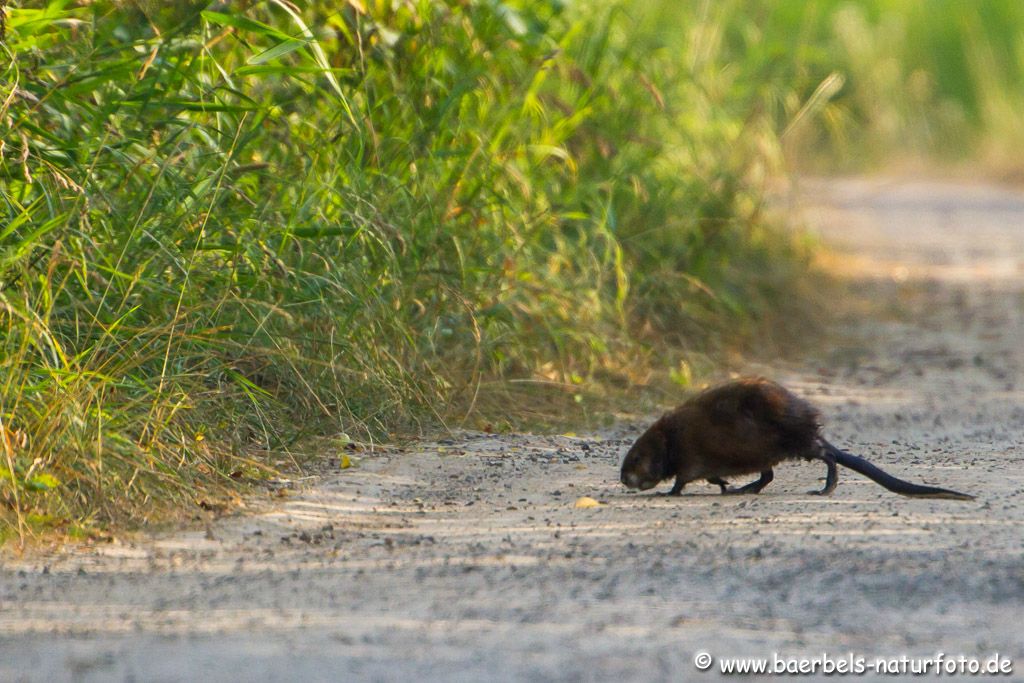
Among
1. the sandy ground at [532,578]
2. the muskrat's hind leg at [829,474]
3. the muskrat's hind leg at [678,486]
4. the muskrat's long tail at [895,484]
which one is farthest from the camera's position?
the muskrat's hind leg at [678,486]

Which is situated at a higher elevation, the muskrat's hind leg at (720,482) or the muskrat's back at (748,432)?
the muskrat's back at (748,432)

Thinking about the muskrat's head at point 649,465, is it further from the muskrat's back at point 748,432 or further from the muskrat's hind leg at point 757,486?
the muskrat's hind leg at point 757,486

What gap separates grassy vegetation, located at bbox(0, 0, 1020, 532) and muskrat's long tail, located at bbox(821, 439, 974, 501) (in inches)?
54.0

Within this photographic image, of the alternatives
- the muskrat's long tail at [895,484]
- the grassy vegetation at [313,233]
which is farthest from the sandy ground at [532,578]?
the grassy vegetation at [313,233]

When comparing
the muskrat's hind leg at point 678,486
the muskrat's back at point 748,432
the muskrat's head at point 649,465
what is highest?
the muskrat's back at point 748,432

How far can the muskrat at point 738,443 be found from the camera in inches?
155

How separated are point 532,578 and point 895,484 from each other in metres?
1.22

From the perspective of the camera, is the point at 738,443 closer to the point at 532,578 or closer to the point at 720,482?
the point at 720,482

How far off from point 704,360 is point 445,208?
4.89ft

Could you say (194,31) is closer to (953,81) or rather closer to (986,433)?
(986,433)

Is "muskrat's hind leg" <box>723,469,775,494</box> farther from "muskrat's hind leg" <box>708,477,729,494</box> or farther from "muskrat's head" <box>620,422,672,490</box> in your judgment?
"muskrat's head" <box>620,422,672,490</box>

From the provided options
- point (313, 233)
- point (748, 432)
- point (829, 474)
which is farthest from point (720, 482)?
point (313, 233)

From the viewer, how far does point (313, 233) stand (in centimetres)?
455

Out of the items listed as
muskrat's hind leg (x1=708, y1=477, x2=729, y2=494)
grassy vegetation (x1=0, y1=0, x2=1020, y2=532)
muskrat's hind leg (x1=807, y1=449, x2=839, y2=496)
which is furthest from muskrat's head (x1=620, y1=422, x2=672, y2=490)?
grassy vegetation (x1=0, y1=0, x2=1020, y2=532)
